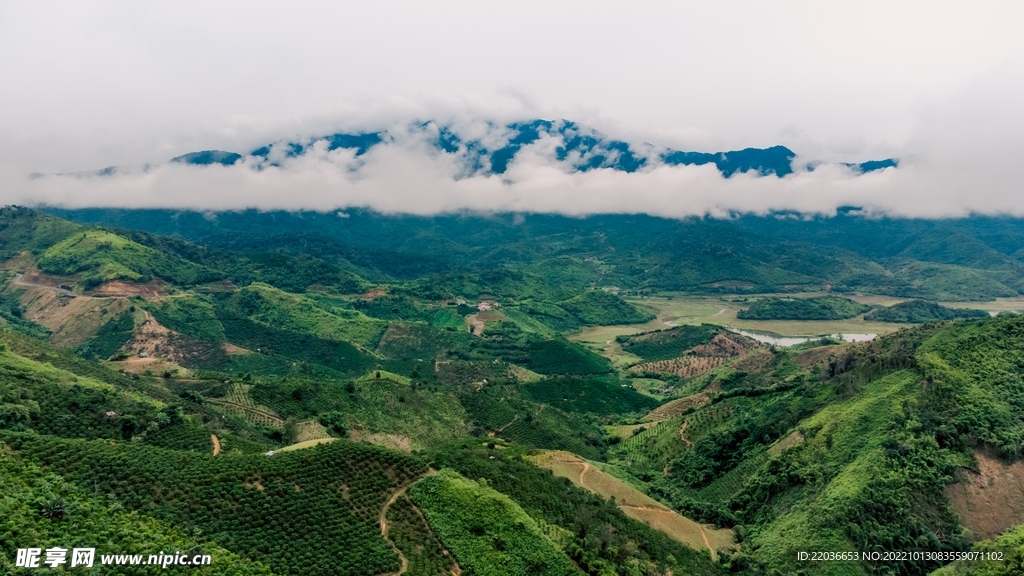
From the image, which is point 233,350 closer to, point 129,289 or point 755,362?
point 129,289

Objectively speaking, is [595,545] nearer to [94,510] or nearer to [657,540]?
[657,540]

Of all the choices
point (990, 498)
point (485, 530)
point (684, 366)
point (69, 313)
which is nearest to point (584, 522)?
point (485, 530)

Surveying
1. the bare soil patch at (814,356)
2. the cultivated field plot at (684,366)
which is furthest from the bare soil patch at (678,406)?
the cultivated field plot at (684,366)

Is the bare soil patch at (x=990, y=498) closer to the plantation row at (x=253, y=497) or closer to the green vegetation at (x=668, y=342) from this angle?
the plantation row at (x=253, y=497)

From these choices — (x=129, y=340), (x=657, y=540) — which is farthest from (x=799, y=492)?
(x=129, y=340)

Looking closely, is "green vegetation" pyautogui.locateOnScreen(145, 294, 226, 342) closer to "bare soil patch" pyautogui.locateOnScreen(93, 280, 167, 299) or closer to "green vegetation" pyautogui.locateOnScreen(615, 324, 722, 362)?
"bare soil patch" pyautogui.locateOnScreen(93, 280, 167, 299)

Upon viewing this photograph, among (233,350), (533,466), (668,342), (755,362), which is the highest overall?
(533,466)

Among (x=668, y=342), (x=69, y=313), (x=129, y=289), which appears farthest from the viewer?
(x=668, y=342)
